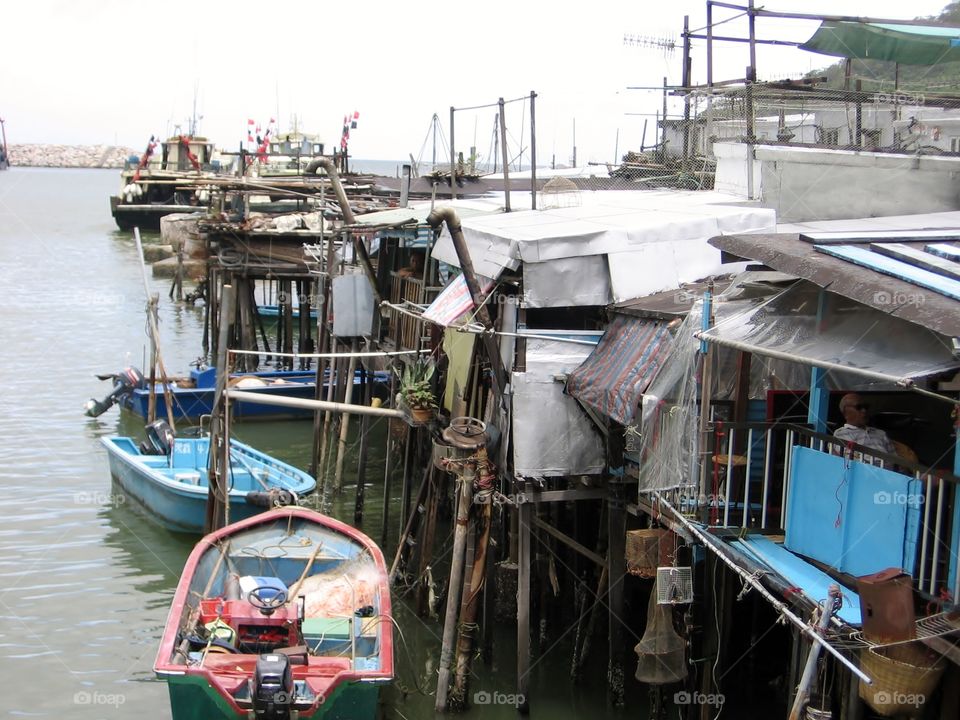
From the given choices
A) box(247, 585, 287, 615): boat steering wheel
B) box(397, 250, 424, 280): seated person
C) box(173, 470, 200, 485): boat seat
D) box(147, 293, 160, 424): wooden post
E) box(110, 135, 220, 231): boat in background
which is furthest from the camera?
box(110, 135, 220, 231): boat in background

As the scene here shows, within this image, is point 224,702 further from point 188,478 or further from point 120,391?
point 120,391

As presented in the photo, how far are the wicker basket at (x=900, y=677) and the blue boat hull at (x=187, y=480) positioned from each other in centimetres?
1016

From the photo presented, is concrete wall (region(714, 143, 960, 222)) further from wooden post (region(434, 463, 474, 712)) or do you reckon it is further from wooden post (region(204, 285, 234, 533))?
wooden post (region(204, 285, 234, 533))

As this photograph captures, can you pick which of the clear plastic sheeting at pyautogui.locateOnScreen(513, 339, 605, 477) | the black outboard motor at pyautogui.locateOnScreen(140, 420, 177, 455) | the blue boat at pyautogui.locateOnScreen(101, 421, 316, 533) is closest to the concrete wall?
the clear plastic sheeting at pyautogui.locateOnScreen(513, 339, 605, 477)

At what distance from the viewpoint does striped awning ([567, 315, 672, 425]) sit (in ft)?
30.8

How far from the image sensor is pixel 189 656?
31.1ft

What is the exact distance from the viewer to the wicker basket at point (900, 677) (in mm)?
6367

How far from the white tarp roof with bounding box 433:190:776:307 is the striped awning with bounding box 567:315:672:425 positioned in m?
0.48

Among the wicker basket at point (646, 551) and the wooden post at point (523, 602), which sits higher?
the wicker basket at point (646, 551)

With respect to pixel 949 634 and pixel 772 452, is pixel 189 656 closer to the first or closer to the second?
pixel 772 452

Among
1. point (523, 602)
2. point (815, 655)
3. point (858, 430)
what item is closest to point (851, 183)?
point (858, 430)

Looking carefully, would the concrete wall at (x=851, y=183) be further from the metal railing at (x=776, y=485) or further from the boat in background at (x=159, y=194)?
the boat in background at (x=159, y=194)

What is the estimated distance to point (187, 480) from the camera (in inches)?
648

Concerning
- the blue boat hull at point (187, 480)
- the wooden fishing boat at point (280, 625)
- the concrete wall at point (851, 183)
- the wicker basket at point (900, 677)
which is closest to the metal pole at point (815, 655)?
the wicker basket at point (900, 677)
